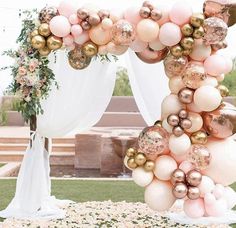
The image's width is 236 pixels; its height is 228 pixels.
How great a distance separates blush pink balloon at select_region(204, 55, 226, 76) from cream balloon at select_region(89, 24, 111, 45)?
731 mm

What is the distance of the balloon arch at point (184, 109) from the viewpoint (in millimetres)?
3592

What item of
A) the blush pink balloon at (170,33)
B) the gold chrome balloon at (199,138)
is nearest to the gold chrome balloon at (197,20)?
the blush pink balloon at (170,33)

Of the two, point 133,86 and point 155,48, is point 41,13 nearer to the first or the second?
point 155,48

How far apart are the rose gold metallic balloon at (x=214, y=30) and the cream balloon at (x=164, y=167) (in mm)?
834

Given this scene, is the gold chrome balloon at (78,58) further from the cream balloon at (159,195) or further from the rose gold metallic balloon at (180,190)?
the rose gold metallic balloon at (180,190)

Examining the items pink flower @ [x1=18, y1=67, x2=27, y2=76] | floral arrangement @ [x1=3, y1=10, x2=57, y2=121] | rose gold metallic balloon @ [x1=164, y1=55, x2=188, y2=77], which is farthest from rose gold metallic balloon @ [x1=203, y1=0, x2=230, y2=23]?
pink flower @ [x1=18, y1=67, x2=27, y2=76]

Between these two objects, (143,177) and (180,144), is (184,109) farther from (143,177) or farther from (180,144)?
(143,177)

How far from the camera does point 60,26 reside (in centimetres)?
382

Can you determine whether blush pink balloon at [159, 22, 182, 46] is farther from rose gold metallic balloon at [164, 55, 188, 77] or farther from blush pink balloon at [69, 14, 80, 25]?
blush pink balloon at [69, 14, 80, 25]

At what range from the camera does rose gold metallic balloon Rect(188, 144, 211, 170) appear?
3.59m

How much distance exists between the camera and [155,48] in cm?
377

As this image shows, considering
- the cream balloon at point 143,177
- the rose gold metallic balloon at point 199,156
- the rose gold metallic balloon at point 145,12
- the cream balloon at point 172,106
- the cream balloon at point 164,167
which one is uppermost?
the rose gold metallic balloon at point 145,12

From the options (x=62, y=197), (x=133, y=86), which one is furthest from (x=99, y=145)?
(x=133, y=86)

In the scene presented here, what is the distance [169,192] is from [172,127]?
0.45 m
